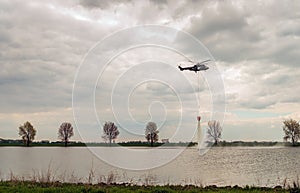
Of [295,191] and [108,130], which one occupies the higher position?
[108,130]

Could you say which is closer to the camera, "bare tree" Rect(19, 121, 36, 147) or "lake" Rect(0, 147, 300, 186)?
"lake" Rect(0, 147, 300, 186)

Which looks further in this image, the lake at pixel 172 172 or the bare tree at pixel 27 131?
the bare tree at pixel 27 131

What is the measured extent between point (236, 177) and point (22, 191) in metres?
17.3

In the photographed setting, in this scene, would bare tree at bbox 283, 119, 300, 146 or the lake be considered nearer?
the lake

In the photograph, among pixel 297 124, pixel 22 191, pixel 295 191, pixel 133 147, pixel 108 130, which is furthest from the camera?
pixel 297 124

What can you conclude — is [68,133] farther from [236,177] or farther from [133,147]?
[236,177]

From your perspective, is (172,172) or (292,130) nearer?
(172,172)

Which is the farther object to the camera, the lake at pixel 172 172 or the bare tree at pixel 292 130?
the bare tree at pixel 292 130

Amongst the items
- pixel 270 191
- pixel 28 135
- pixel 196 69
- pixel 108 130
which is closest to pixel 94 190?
pixel 270 191

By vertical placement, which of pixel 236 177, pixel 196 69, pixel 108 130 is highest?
pixel 196 69

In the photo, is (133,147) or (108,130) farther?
(133,147)

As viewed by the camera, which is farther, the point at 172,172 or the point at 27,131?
the point at 27,131

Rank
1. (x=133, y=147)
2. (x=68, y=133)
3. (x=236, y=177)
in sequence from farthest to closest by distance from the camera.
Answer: (x=68, y=133)
(x=133, y=147)
(x=236, y=177)

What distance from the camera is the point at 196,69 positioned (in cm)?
3347
